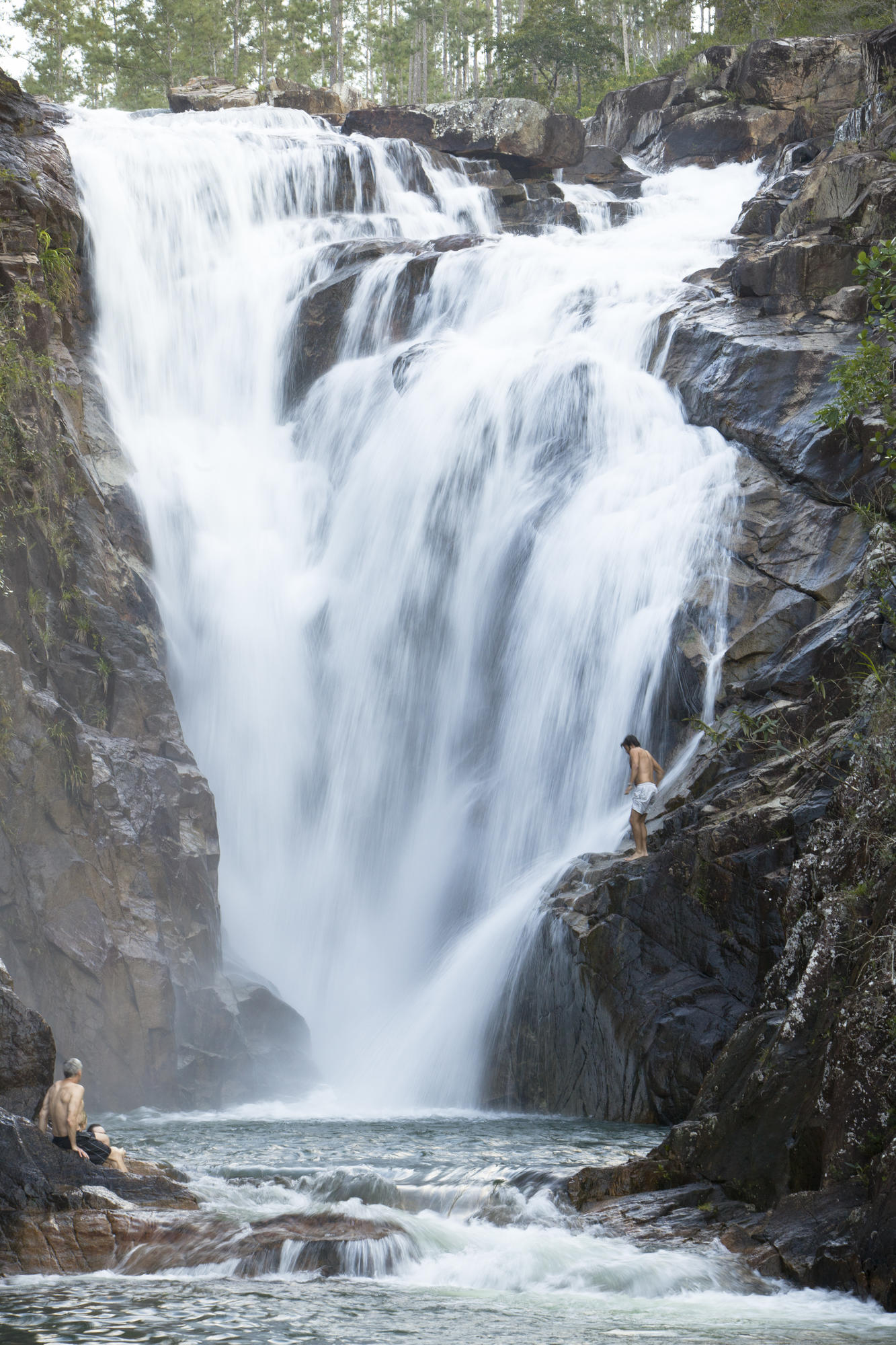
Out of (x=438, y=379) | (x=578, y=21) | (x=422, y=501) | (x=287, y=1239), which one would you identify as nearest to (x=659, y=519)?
(x=422, y=501)

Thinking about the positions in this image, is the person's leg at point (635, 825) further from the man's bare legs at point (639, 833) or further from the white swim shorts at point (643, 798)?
the white swim shorts at point (643, 798)

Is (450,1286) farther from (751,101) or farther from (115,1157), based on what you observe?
(751,101)

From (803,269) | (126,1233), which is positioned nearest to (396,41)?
(803,269)

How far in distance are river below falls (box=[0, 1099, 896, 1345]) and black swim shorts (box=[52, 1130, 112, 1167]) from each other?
0.72m

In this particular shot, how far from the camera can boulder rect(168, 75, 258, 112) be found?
113 ft

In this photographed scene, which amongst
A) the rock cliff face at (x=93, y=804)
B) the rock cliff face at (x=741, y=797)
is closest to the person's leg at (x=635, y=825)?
the rock cliff face at (x=741, y=797)

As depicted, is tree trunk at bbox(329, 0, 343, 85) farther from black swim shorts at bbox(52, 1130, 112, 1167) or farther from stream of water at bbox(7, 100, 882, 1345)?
black swim shorts at bbox(52, 1130, 112, 1167)

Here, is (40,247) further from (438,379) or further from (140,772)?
(140,772)

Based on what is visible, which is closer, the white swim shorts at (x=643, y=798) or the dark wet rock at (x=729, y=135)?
the white swim shorts at (x=643, y=798)

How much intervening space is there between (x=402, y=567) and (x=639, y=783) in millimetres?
6020

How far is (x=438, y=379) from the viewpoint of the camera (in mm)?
18984

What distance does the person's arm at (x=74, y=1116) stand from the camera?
818 cm

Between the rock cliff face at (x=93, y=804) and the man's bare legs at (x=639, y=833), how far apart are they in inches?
185

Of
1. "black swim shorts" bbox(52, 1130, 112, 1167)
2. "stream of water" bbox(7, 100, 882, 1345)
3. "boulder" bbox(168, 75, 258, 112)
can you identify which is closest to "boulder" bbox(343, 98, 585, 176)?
"boulder" bbox(168, 75, 258, 112)
